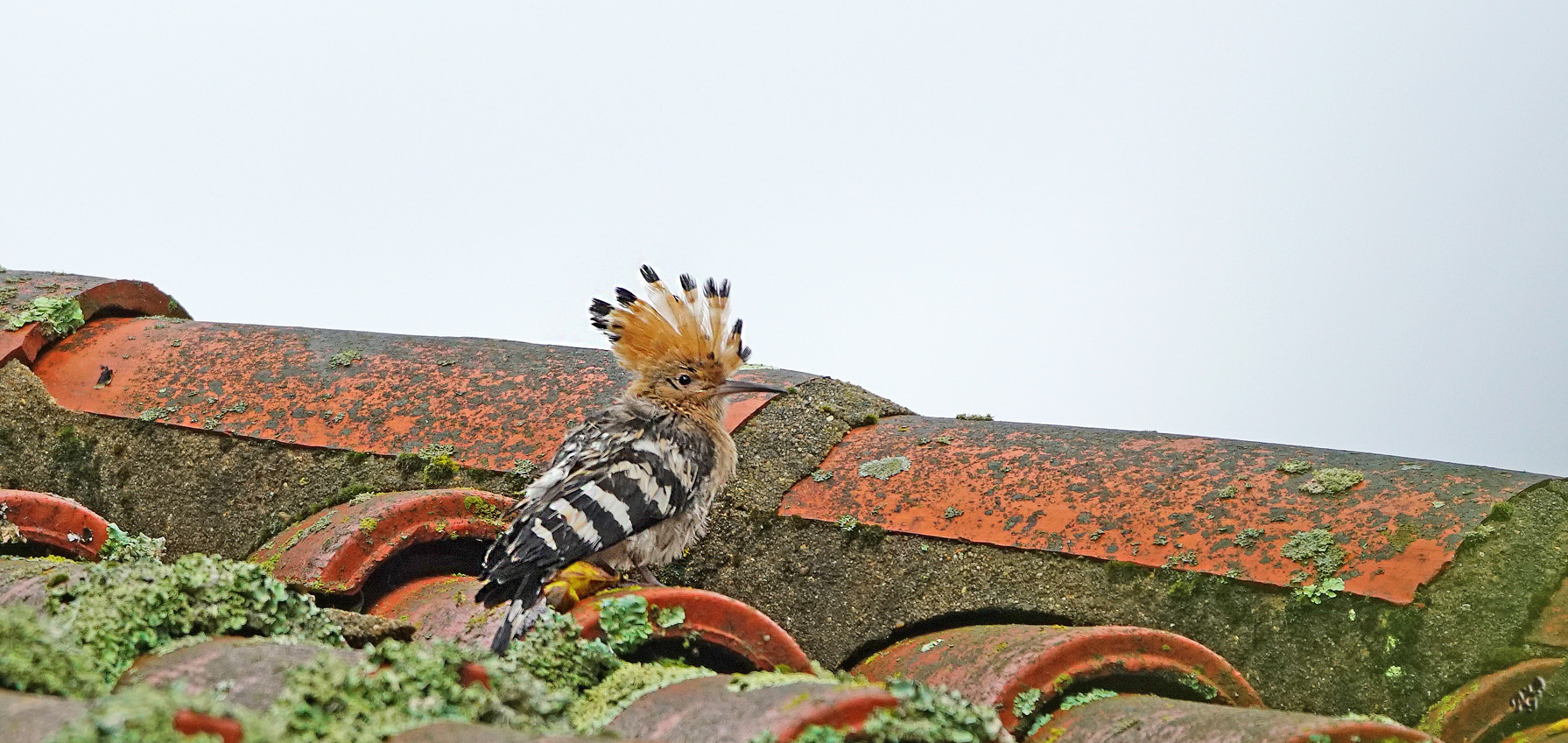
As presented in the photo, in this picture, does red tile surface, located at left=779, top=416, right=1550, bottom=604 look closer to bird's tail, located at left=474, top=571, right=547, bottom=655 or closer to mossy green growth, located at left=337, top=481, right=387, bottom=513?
bird's tail, located at left=474, top=571, right=547, bottom=655

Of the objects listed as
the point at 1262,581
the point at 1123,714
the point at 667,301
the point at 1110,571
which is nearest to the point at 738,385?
the point at 667,301

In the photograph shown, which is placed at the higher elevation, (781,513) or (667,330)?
(667,330)

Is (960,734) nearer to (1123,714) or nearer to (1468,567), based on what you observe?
(1123,714)

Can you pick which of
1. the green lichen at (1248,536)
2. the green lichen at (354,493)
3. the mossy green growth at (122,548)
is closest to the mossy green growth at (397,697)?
the mossy green growth at (122,548)

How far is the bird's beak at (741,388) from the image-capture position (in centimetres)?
493

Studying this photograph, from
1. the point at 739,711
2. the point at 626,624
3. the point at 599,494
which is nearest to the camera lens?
the point at 739,711

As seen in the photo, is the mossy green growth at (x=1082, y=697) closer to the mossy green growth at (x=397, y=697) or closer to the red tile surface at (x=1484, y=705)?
the red tile surface at (x=1484, y=705)

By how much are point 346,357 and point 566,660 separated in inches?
124

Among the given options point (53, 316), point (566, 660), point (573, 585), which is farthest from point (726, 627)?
point (53, 316)

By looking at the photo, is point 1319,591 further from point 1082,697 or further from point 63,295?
point 63,295

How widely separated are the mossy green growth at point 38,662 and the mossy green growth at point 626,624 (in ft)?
3.32

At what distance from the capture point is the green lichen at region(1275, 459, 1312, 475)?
13.2ft

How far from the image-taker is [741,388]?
16.4 feet

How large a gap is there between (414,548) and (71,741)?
2.40 metres
